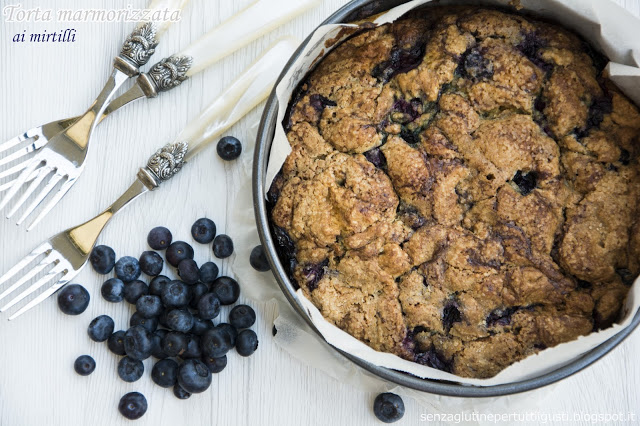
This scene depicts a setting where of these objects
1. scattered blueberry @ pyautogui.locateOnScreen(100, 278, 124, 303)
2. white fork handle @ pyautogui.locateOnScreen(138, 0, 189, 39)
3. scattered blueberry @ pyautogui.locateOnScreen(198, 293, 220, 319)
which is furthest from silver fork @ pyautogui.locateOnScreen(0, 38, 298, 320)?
scattered blueberry @ pyautogui.locateOnScreen(198, 293, 220, 319)

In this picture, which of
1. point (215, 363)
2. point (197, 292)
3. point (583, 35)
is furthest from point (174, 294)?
point (583, 35)

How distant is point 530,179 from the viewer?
1.66m

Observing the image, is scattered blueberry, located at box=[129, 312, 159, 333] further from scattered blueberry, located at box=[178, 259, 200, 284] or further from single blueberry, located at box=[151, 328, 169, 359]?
scattered blueberry, located at box=[178, 259, 200, 284]

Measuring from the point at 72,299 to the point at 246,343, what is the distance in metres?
0.69

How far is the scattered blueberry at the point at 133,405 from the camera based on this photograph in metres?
2.10

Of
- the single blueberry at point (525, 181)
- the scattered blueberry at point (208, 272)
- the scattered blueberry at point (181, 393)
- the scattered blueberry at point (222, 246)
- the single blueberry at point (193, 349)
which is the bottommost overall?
the scattered blueberry at point (181, 393)

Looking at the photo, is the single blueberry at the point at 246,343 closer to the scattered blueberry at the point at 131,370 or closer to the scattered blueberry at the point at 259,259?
the scattered blueberry at the point at 259,259

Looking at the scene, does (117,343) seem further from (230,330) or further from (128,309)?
(230,330)

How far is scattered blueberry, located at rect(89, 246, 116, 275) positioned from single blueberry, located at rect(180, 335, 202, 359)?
1.37ft

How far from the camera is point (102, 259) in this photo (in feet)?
6.93

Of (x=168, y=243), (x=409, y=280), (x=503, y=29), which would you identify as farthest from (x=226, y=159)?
(x=503, y=29)

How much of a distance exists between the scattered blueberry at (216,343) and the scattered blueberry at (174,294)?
153mm

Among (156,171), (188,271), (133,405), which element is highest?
(156,171)

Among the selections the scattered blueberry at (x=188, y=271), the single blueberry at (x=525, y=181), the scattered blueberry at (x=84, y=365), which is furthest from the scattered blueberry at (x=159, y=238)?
the single blueberry at (x=525, y=181)
